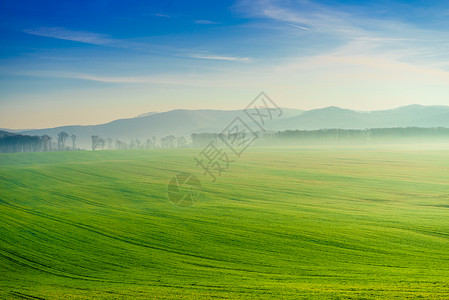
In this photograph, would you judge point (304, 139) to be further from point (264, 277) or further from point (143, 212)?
point (264, 277)

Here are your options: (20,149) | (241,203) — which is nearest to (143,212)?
(241,203)

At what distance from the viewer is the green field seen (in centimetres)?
1534

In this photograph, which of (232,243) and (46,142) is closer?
(232,243)

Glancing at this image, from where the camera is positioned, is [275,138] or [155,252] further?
[275,138]

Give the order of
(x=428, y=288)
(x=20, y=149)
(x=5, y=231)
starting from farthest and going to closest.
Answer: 1. (x=20, y=149)
2. (x=5, y=231)
3. (x=428, y=288)

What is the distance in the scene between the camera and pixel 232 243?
22.7 meters

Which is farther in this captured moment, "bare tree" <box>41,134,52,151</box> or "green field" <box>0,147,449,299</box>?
"bare tree" <box>41,134,52,151</box>

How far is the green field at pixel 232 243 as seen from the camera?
15336mm

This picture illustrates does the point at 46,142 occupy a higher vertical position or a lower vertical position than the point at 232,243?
higher

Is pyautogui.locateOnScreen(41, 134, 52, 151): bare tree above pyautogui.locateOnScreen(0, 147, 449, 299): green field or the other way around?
above

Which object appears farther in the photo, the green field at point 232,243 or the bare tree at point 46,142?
the bare tree at point 46,142

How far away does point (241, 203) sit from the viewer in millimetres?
37594

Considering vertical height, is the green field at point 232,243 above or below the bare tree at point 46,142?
below

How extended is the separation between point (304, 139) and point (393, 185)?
133456 mm
